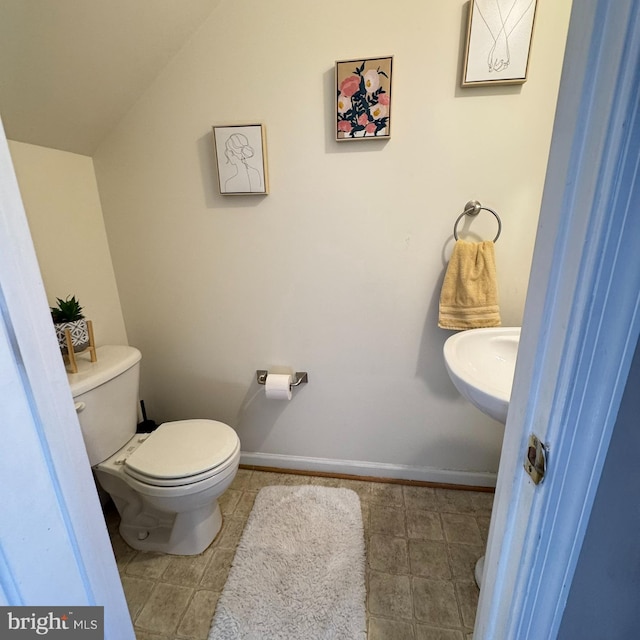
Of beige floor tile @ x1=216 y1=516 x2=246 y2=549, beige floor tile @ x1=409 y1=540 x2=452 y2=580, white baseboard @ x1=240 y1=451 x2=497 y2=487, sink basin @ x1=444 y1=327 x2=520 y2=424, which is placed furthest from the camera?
white baseboard @ x1=240 y1=451 x2=497 y2=487

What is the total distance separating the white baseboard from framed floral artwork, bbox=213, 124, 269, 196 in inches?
54.4

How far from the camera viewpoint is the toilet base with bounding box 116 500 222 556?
4.50 ft

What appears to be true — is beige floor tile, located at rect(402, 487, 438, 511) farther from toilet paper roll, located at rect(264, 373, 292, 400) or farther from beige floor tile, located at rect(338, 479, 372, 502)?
toilet paper roll, located at rect(264, 373, 292, 400)

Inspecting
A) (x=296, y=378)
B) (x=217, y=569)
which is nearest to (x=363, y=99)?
(x=296, y=378)

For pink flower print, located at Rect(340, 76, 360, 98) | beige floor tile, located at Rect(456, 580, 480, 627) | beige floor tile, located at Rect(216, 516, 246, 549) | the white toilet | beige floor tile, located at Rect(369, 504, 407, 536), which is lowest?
beige floor tile, located at Rect(456, 580, 480, 627)

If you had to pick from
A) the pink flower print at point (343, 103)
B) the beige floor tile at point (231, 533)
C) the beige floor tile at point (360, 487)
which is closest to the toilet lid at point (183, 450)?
the beige floor tile at point (231, 533)

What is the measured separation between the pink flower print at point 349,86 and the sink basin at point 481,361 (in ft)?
3.30

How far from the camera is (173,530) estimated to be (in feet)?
4.54

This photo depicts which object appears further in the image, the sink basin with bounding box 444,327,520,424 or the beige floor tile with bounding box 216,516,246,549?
the beige floor tile with bounding box 216,516,246,549

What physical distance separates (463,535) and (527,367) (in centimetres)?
136

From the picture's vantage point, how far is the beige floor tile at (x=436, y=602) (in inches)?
44.8

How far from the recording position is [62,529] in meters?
0.61

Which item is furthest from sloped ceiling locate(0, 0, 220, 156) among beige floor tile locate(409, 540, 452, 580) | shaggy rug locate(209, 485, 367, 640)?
beige floor tile locate(409, 540, 452, 580)

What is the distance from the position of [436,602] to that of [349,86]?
1.94 metres
